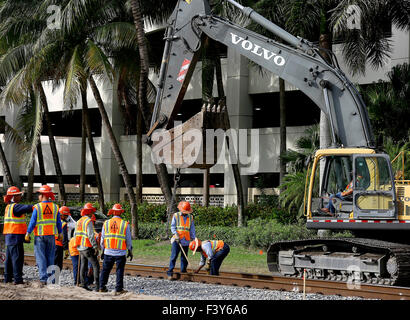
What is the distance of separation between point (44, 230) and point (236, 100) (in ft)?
57.3

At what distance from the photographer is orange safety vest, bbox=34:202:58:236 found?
13309 mm

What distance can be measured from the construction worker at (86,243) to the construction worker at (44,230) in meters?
0.51

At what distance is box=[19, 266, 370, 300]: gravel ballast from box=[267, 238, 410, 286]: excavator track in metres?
0.92

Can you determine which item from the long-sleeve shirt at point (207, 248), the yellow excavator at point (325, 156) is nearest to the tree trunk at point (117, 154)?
the yellow excavator at point (325, 156)

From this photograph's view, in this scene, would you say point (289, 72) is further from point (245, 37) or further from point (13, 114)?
point (13, 114)

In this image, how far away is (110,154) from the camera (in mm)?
34594

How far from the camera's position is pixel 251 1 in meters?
24.4

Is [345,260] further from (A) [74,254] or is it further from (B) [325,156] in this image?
(A) [74,254]

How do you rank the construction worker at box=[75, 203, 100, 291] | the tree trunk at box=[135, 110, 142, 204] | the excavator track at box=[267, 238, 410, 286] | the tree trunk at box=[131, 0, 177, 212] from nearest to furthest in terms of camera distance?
the construction worker at box=[75, 203, 100, 291] < the excavator track at box=[267, 238, 410, 286] < the tree trunk at box=[131, 0, 177, 212] < the tree trunk at box=[135, 110, 142, 204]

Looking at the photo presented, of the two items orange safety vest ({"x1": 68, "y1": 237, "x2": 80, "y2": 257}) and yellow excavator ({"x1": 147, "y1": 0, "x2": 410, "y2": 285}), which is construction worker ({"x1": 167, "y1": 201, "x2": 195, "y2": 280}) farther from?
orange safety vest ({"x1": 68, "y1": 237, "x2": 80, "y2": 257})

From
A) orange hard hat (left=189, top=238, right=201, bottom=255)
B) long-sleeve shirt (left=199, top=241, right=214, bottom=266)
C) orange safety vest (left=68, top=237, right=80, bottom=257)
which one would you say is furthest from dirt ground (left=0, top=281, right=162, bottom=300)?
long-sleeve shirt (left=199, top=241, right=214, bottom=266)

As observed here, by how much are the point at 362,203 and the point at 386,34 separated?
13.2 m

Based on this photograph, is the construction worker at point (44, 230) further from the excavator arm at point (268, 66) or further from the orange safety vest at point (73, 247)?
the excavator arm at point (268, 66)

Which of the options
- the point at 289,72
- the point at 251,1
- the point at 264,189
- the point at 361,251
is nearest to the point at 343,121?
the point at 289,72
